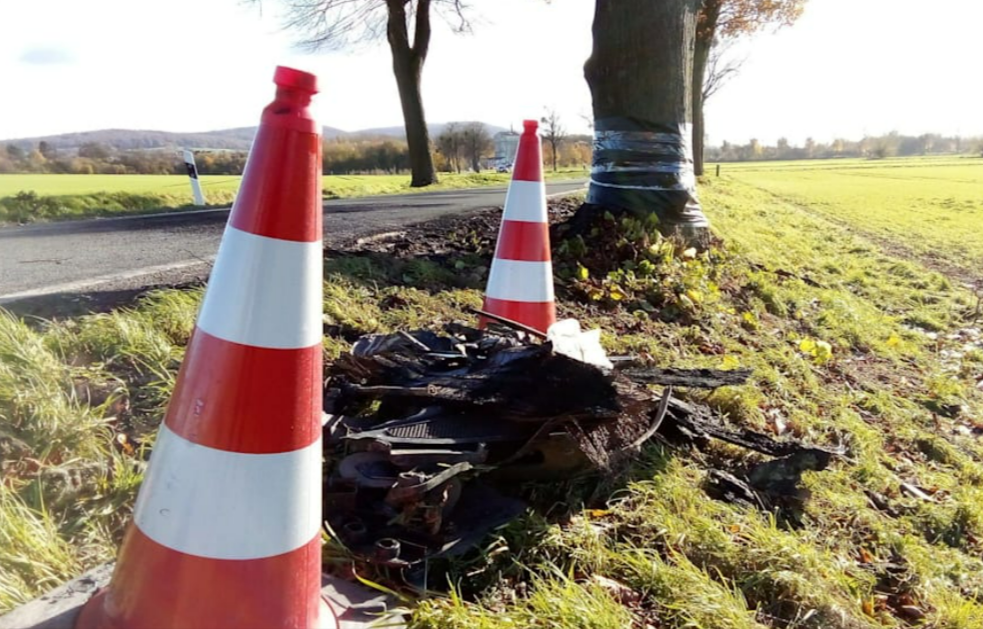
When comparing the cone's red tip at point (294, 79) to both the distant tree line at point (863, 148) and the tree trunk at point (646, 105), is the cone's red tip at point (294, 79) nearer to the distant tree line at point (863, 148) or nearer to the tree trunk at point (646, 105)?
the tree trunk at point (646, 105)

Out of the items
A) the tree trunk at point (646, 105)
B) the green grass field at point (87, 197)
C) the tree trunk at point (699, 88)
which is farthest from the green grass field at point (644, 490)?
the tree trunk at point (699, 88)

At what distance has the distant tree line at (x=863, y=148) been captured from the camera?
108 meters

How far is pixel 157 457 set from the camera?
136 centimetres

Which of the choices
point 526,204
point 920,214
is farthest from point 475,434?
point 920,214

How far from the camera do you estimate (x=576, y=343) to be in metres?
2.66

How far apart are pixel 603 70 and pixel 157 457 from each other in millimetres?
5156

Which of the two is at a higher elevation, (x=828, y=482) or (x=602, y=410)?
(x=602, y=410)

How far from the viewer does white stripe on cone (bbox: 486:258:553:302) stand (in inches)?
128

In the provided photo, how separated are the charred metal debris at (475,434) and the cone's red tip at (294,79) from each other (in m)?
0.99

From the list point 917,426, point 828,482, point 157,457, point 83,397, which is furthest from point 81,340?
point 917,426

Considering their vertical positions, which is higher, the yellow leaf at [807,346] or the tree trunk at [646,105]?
the tree trunk at [646,105]

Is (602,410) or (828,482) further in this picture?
(828,482)

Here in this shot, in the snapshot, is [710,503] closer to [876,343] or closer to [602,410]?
[602,410]

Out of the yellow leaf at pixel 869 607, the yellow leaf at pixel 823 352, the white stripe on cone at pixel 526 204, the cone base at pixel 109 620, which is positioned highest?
the white stripe on cone at pixel 526 204
